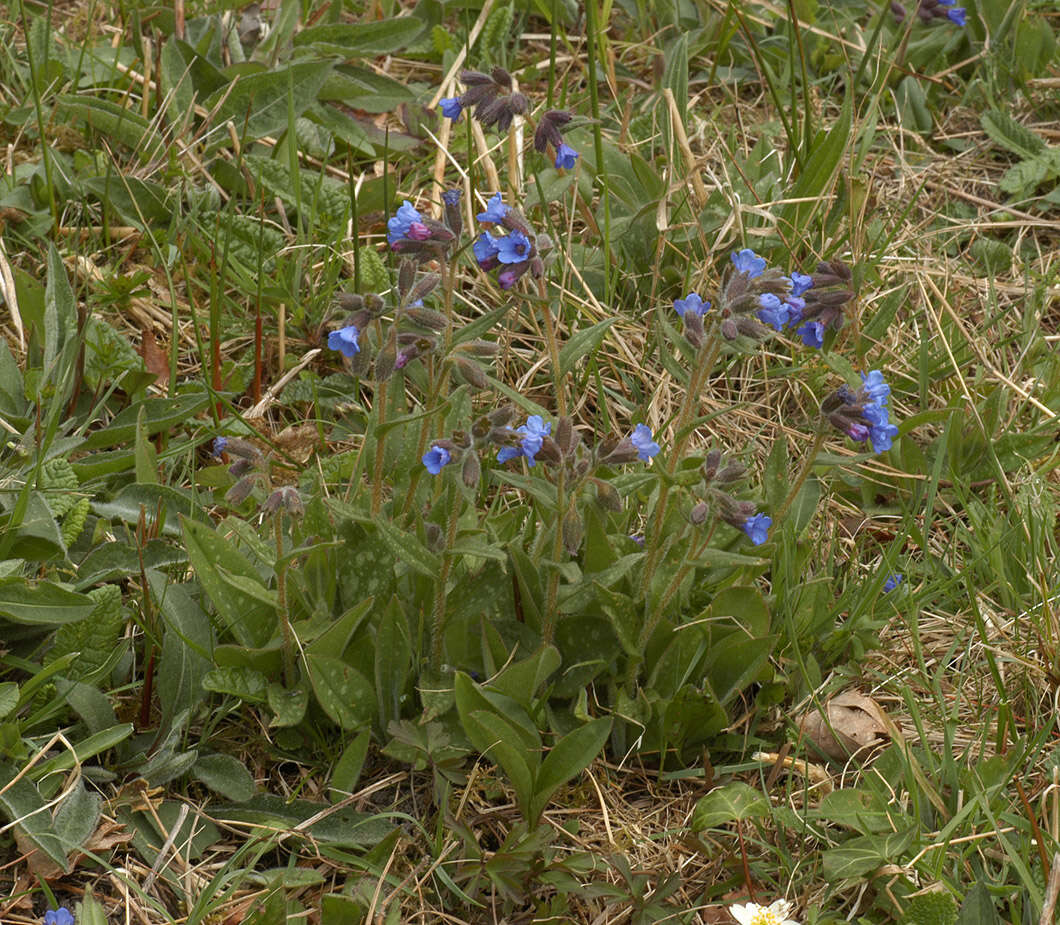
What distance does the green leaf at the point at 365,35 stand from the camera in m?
3.84

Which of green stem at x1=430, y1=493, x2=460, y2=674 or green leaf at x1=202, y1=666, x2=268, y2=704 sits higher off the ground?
green stem at x1=430, y1=493, x2=460, y2=674

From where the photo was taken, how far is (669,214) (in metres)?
3.39

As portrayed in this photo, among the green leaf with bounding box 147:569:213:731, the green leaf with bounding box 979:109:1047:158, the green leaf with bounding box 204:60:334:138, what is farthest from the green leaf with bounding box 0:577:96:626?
the green leaf with bounding box 979:109:1047:158

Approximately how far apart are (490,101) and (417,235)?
575 mm

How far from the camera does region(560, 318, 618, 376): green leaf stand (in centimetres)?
238

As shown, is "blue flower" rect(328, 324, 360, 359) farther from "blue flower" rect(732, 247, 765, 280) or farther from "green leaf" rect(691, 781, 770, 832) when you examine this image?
"green leaf" rect(691, 781, 770, 832)

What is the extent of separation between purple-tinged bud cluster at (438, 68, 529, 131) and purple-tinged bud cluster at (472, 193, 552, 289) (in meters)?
0.41

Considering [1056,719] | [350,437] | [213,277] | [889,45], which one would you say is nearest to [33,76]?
[213,277]

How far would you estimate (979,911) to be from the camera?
78.7 inches

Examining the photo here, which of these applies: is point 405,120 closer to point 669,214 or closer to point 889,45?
point 669,214

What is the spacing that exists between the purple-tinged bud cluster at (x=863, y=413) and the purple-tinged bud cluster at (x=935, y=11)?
85.9 inches

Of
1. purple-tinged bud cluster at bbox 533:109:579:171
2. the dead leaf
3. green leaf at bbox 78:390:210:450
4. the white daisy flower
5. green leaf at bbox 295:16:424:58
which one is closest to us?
the white daisy flower

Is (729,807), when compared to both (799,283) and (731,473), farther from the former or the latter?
(799,283)

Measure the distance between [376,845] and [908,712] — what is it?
3.49 feet
